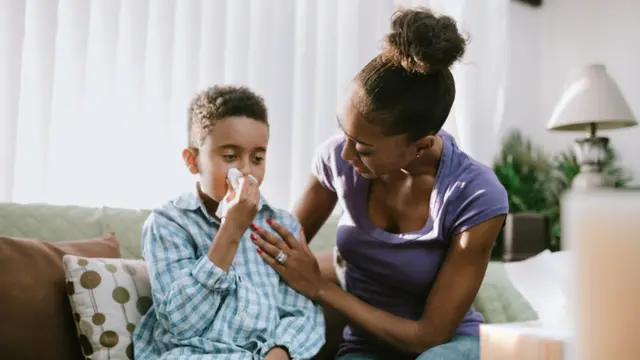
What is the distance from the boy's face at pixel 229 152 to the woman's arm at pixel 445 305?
36cm

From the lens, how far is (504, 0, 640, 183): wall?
14.5ft

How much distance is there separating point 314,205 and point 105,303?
22.5 inches

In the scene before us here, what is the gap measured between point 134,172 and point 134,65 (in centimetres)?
38

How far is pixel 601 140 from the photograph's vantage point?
3.57 m

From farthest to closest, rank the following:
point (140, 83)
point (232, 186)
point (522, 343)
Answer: point (140, 83)
point (232, 186)
point (522, 343)

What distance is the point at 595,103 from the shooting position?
3.35 meters

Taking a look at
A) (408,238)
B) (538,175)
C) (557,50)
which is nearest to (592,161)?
(538,175)

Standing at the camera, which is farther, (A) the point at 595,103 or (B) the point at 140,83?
(A) the point at 595,103

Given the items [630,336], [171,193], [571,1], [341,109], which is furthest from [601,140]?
[630,336]

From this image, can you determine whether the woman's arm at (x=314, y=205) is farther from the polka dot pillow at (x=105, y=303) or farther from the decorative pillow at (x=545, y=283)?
the decorative pillow at (x=545, y=283)

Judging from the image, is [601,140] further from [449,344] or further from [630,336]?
[630,336]

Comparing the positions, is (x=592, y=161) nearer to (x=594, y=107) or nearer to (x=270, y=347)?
(x=594, y=107)

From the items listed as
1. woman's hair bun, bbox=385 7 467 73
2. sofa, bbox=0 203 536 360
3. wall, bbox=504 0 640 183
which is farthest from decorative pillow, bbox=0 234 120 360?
wall, bbox=504 0 640 183

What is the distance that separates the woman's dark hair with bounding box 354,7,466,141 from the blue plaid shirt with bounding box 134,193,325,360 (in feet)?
1.35
